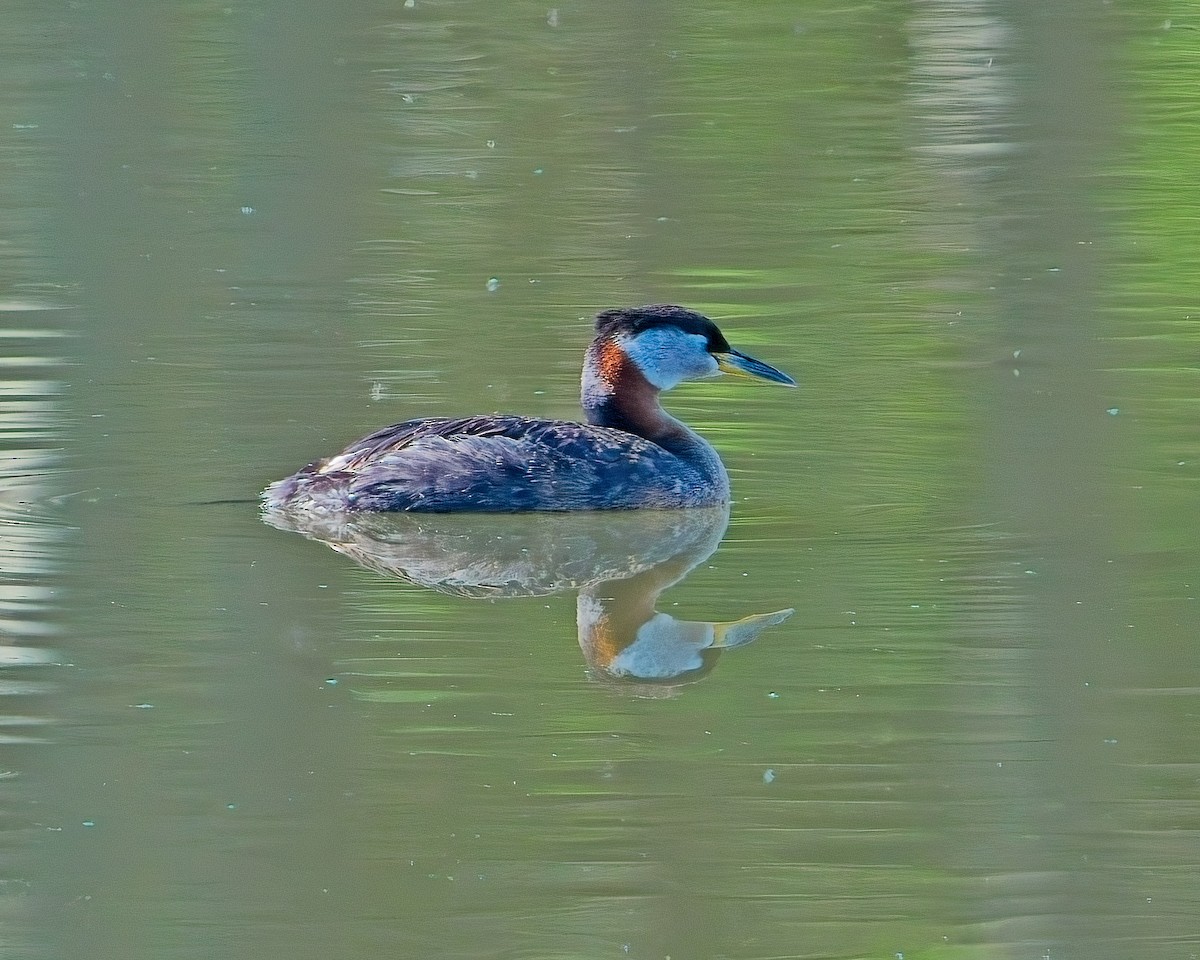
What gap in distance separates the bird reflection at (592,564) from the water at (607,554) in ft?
0.10

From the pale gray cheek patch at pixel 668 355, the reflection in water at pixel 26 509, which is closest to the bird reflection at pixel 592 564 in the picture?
the pale gray cheek patch at pixel 668 355

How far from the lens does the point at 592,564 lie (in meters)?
8.69

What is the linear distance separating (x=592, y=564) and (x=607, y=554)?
0.16m

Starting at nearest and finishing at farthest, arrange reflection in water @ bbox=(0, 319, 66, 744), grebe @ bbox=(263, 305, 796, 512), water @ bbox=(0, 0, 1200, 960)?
water @ bbox=(0, 0, 1200, 960)
reflection in water @ bbox=(0, 319, 66, 744)
grebe @ bbox=(263, 305, 796, 512)

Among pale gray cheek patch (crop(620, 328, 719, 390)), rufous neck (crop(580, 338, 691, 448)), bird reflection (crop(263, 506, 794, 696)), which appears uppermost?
pale gray cheek patch (crop(620, 328, 719, 390))

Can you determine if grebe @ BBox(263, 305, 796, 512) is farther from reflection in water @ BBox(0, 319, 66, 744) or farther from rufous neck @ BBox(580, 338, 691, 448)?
reflection in water @ BBox(0, 319, 66, 744)

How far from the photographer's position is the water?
5660mm

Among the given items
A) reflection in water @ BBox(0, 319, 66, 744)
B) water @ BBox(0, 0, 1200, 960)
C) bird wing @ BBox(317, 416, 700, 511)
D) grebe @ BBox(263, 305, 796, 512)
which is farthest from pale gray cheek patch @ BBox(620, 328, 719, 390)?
reflection in water @ BBox(0, 319, 66, 744)

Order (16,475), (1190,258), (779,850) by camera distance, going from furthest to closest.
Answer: (1190,258)
(16,475)
(779,850)

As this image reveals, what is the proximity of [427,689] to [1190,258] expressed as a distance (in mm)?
7753

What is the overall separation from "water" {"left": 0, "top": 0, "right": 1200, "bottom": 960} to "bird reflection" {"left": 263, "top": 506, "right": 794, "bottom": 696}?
0.03 metres

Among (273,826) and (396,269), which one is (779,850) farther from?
(396,269)

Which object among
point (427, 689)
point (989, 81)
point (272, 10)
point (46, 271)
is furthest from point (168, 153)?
point (427, 689)

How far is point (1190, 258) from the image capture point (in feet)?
44.0
